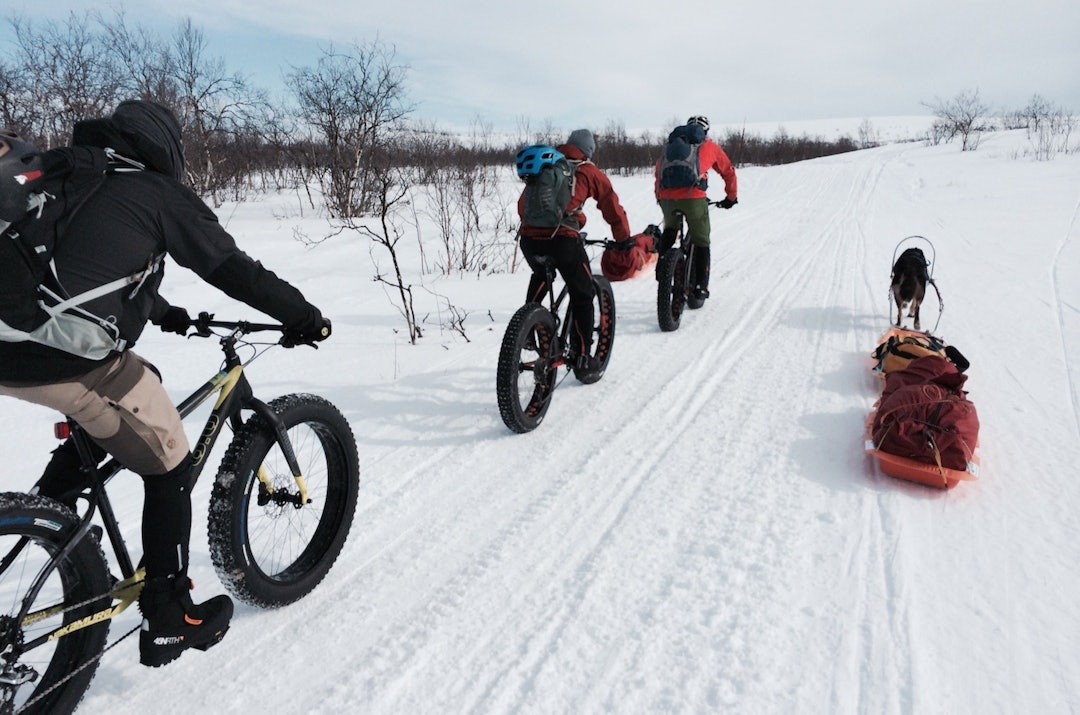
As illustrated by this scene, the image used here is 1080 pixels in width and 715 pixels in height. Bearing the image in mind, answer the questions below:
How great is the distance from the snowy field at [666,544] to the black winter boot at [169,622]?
23 centimetres

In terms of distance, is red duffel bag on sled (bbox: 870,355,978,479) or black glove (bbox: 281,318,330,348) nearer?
black glove (bbox: 281,318,330,348)

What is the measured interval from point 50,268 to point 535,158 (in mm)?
3066

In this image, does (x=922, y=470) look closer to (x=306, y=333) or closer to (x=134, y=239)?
(x=306, y=333)

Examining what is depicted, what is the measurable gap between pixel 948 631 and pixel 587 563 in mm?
1430

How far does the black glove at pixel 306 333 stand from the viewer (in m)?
2.22

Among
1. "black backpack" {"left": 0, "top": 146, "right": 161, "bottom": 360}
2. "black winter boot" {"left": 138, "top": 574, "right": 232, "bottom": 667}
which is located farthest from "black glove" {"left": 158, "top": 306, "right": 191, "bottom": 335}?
"black winter boot" {"left": 138, "top": 574, "right": 232, "bottom": 667}

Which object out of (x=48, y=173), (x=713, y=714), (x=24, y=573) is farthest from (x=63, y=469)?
(x=713, y=714)

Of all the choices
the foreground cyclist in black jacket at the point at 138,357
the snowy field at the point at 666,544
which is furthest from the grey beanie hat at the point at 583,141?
the foreground cyclist in black jacket at the point at 138,357

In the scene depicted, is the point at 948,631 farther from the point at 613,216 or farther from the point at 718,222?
the point at 718,222

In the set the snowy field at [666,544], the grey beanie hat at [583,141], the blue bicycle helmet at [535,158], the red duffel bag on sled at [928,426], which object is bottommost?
the snowy field at [666,544]

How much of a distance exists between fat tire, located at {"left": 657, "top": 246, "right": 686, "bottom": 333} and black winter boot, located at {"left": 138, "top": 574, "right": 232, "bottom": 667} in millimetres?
4946

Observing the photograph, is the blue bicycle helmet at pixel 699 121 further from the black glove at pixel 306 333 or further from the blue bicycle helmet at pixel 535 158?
the black glove at pixel 306 333

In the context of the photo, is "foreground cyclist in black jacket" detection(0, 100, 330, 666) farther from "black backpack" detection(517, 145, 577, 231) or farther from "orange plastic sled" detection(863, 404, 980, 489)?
"orange plastic sled" detection(863, 404, 980, 489)

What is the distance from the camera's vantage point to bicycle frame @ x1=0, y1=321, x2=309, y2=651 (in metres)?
1.79
